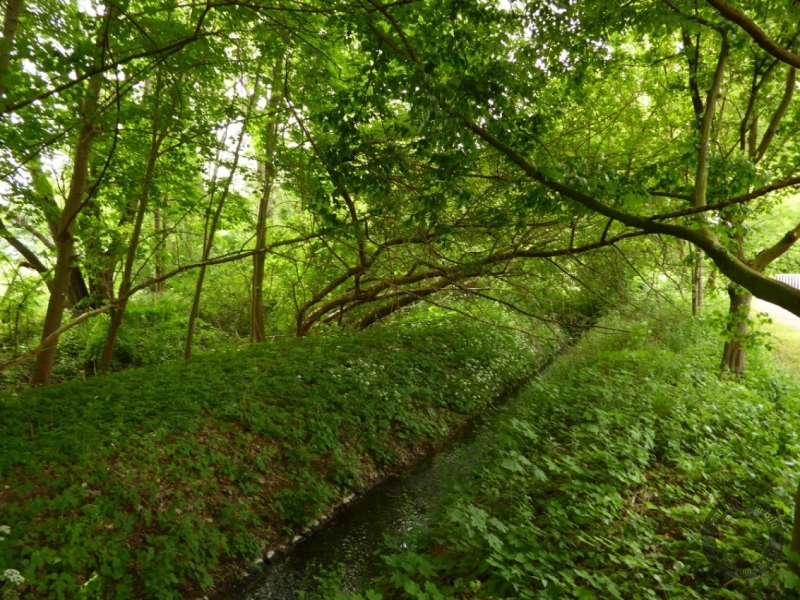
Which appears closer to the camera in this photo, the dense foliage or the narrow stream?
the dense foliage

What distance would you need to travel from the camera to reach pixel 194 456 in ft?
18.7

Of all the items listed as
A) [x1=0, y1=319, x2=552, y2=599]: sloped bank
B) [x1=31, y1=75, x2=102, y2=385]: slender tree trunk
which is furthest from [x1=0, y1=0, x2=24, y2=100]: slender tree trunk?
[x1=0, y1=319, x2=552, y2=599]: sloped bank

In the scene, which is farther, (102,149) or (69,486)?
(102,149)

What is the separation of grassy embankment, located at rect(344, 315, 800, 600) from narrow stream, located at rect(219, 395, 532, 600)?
0.75 metres

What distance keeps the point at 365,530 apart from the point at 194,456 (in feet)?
8.01

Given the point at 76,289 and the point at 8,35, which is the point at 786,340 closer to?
the point at 8,35

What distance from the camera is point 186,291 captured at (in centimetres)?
1279

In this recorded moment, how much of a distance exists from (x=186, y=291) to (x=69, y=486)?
8.90 meters

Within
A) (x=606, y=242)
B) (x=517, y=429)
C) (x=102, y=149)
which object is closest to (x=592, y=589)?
(x=517, y=429)

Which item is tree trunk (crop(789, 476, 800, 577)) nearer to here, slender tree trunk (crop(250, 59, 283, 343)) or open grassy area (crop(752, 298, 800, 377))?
slender tree trunk (crop(250, 59, 283, 343))

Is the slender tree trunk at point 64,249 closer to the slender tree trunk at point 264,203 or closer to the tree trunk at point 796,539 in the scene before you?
the slender tree trunk at point 264,203

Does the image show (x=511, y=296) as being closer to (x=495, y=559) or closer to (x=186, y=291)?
(x=495, y=559)

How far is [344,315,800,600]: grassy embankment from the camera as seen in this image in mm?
3508

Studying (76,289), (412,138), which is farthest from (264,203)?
(76,289)
